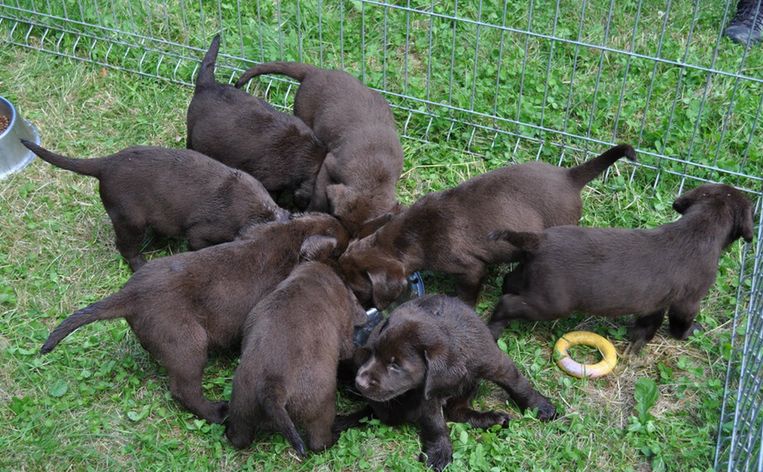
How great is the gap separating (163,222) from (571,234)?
245cm

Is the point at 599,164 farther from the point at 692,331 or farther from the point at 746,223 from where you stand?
the point at 692,331

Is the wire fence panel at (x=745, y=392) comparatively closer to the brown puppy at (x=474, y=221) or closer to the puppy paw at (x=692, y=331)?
the puppy paw at (x=692, y=331)

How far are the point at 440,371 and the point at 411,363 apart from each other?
0.15 meters

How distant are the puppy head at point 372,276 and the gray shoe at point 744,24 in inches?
162

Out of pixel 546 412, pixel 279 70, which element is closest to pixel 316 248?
pixel 546 412

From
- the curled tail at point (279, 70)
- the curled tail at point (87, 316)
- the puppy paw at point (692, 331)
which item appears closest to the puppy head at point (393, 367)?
the curled tail at point (87, 316)

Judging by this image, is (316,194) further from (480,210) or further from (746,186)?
(746,186)

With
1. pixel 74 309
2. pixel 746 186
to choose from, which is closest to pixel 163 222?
pixel 74 309

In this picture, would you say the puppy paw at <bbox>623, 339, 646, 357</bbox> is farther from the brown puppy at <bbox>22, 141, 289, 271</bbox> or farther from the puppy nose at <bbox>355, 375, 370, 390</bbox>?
the brown puppy at <bbox>22, 141, 289, 271</bbox>

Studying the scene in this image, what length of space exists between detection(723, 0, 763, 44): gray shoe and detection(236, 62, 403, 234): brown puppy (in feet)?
10.7

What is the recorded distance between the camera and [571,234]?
186 inches

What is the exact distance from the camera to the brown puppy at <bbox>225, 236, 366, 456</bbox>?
4020mm

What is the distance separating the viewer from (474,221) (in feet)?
16.5

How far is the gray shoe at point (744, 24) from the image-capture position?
7.18 meters
